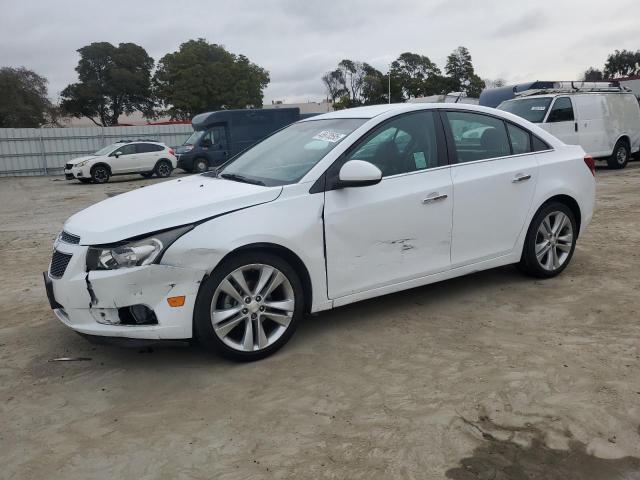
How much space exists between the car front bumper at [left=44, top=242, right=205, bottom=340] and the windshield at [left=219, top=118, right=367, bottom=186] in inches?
39.3

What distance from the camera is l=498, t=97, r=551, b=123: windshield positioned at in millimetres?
13336

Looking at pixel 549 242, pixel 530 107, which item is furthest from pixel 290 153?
pixel 530 107

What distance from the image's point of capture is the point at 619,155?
15.0m

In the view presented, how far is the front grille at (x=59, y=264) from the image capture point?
139 inches

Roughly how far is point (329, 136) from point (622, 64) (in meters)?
90.4

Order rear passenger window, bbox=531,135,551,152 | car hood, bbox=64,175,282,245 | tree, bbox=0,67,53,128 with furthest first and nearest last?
tree, bbox=0,67,53,128, rear passenger window, bbox=531,135,551,152, car hood, bbox=64,175,282,245

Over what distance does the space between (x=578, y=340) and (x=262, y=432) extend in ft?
7.41

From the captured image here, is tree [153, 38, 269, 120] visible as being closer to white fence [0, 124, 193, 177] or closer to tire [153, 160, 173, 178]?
white fence [0, 124, 193, 177]

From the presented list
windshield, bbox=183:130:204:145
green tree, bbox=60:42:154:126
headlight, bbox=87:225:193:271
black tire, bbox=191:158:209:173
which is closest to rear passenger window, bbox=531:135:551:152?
headlight, bbox=87:225:193:271

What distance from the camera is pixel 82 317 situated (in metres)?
3.46

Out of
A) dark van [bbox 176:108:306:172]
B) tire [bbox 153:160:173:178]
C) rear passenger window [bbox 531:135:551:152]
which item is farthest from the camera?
tire [bbox 153:160:173:178]

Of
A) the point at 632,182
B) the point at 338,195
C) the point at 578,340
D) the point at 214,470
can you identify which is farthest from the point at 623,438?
the point at 632,182

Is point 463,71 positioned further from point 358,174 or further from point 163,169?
point 358,174

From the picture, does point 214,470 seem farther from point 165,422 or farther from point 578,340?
point 578,340
